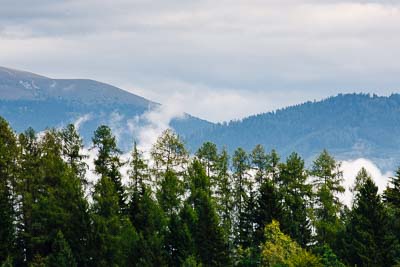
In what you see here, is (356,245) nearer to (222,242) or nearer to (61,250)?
(222,242)

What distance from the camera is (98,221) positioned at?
9550 cm

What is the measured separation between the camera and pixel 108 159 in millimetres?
108188

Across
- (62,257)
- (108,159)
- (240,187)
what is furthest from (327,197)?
(62,257)

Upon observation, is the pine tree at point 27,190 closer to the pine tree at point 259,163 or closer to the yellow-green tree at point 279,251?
the yellow-green tree at point 279,251

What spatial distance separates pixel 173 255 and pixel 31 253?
48.4 feet

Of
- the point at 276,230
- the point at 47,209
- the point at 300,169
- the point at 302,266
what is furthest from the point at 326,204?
the point at 47,209

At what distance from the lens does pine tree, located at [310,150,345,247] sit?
366ft

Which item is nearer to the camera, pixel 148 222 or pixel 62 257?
pixel 62 257

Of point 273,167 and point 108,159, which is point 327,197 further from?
point 108,159

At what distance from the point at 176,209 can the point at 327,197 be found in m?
18.6

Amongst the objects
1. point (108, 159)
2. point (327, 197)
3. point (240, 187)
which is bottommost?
point (327, 197)

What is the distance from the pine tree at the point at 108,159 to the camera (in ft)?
351

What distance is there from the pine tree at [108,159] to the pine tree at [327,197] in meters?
23.6

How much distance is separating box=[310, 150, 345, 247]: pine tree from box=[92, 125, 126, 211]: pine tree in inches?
929
